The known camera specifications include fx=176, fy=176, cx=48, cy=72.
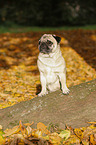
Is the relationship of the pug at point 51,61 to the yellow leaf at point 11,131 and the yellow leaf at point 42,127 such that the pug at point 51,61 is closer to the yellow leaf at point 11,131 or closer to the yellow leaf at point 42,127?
the yellow leaf at point 42,127

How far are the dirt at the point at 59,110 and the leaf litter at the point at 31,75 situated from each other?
0.12 m

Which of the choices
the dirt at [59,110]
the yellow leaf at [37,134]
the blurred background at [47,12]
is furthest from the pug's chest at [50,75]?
the blurred background at [47,12]

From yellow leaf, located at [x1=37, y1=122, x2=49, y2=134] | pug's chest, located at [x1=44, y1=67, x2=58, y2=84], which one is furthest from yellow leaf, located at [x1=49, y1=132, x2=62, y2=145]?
pug's chest, located at [x1=44, y1=67, x2=58, y2=84]

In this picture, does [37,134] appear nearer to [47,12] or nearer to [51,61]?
[51,61]

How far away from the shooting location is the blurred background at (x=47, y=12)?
16.9 metres

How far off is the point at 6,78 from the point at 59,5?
41.0 feet

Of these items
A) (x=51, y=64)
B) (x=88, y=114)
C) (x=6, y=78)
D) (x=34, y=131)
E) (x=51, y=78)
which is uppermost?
(x=51, y=64)

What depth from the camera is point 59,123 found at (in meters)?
3.02

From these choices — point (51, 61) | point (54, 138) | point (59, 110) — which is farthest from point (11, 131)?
point (51, 61)

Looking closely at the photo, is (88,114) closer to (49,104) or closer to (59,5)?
(49,104)

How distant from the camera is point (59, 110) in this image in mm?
3156

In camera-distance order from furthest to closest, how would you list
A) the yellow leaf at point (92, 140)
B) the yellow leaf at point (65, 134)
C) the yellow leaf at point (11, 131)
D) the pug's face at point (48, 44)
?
the pug's face at point (48, 44)
the yellow leaf at point (11, 131)
the yellow leaf at point (65, 134)
the yellow leaf at point (92, 140)

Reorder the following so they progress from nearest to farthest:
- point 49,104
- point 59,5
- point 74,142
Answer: point 74,142, point 49,104, point 59,5

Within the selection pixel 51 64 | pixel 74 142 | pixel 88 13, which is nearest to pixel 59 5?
pixel 88 13
